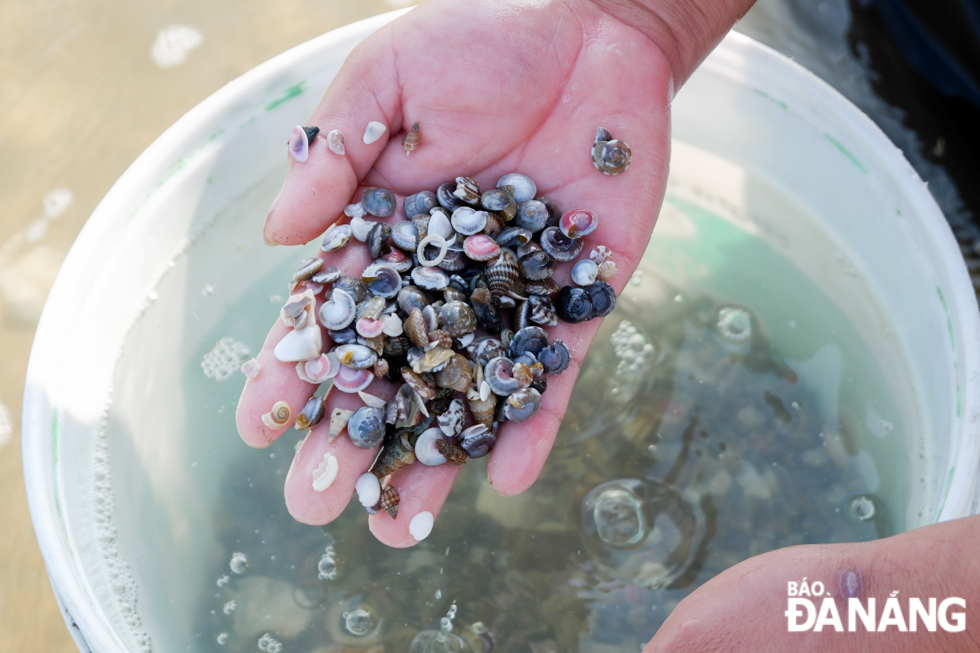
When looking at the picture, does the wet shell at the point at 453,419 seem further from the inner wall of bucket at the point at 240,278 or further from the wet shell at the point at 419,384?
the inner wall of bucket at the point at 240,278

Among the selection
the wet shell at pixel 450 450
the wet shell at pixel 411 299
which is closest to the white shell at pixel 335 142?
the wet shell at pixel 411 299

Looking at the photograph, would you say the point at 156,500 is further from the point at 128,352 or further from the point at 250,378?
the point at 250,378

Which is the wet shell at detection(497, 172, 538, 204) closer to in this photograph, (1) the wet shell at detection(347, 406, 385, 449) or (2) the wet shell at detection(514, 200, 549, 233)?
(2) the wet shell at detection(514, 200, 549, 233)

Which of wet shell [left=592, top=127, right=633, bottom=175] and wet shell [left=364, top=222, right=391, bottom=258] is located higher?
wet shell [left=364, top=222, right=391, bottom=258]

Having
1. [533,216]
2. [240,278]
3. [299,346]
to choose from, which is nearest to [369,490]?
[299,346]

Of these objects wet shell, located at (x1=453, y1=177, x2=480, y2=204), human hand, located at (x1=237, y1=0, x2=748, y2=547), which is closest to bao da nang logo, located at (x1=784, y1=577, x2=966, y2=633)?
human hand, located at (x1=237, y1=0, x2=748, y2=547)

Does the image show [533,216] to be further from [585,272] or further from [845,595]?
[845,595]
